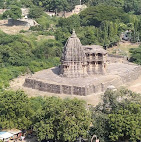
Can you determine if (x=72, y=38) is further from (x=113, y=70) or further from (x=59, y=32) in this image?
(x=59, y=32)

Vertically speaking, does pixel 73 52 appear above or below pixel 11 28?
below

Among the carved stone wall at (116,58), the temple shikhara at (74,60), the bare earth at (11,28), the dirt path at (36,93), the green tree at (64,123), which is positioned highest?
the bare earth at (11,28)

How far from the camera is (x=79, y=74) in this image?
46.6 m

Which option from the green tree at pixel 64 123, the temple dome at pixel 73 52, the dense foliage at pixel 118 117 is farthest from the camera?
the temple dome at pixel 73 52

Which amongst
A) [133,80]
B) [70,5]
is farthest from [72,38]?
[70,5]

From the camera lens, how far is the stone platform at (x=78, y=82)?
43.9 metres

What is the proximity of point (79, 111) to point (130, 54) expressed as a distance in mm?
35794

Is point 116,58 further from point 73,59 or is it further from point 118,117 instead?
point 118,117

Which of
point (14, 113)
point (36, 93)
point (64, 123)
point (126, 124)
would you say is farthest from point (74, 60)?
point (126, 124)

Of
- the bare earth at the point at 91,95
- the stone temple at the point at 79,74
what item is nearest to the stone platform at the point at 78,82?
the stone temple at the point at 79,74

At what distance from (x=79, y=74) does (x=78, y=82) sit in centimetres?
193

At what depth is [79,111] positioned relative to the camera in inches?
1182

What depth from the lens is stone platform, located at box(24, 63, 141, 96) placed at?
Answer: 4394 centimetres

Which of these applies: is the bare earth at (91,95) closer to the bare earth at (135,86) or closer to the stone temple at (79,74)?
the bare earth at (135,86)
